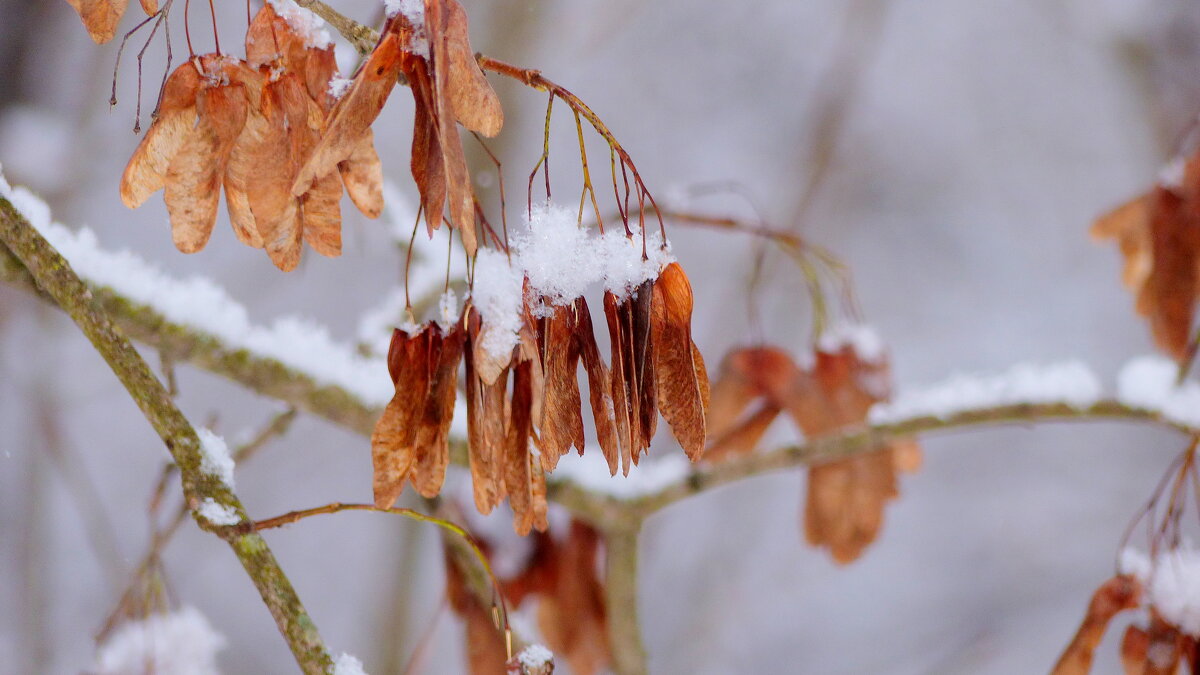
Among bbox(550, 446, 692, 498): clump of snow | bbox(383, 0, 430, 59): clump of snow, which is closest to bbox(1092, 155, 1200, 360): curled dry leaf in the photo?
bbox(550, 446, 692, 498): clump of snow

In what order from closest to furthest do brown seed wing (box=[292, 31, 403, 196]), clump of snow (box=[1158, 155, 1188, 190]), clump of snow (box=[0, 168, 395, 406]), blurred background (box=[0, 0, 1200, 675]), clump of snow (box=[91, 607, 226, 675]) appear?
1. brown seed wing (box=[292, 31, 403, 196])
2. clump of snow (box=[0, 168, 395, 406])
3. clump of snow (box=[91, 607, 226, 675])
4. clump of snow (box=[1158, 155, 1188, 190])
5. blurred background (box=[0, 0, 1200, 675])

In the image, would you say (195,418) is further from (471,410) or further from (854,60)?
(471,410)

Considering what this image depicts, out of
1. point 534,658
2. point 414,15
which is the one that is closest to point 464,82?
point 414,15

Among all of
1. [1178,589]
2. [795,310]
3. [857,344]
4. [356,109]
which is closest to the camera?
[356,109]

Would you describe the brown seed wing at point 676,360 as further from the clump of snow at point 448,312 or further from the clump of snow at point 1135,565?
the clump of snow at point 1135,565

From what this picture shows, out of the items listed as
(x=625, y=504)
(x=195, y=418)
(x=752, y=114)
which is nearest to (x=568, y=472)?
(x=625, y=504)

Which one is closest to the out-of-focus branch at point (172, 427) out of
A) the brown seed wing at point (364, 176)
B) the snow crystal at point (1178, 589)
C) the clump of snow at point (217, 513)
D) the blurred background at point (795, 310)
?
the clump of snow at point (217, 513)

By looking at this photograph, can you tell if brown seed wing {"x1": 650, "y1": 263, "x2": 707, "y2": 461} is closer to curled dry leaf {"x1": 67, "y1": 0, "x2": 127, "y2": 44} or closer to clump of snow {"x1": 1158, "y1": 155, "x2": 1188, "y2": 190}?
curled dry leaf {"x1": 67, "y1": 0, "x2": 127, "y2": 44}

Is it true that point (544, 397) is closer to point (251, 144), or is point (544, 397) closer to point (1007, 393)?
point (251, 144)
